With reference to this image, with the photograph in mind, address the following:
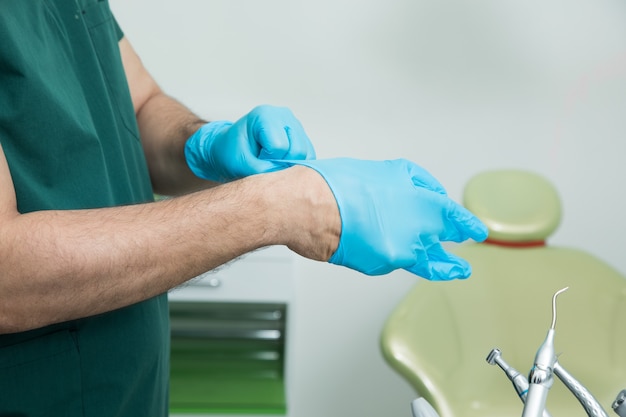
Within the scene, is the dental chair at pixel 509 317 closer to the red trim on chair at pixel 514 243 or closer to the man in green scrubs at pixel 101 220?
the red trim on chair at pixel 514 243

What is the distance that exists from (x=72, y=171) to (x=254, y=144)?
0.25m

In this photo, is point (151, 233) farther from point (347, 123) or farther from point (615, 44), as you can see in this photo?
point (615, 44)

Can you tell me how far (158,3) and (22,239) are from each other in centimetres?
157

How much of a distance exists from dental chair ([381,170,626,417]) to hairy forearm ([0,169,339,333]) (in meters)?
0.84

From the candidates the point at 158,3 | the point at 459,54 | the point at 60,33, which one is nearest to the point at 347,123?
the point at 459,54

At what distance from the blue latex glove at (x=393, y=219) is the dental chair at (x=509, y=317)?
0.70 m

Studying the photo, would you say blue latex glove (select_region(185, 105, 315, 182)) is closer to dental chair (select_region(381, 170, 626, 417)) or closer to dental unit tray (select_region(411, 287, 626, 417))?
dental unit tray (select_region(411, 287, 626, 417))

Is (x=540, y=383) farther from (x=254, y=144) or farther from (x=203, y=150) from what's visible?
(x=203, y=150)

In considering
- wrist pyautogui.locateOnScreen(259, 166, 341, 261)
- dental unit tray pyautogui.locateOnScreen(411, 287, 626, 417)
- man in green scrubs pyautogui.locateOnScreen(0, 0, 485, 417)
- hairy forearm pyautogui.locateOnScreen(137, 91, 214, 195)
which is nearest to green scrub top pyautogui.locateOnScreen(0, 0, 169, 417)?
man in green scrubs pyautogui.locateOnScreen(0, 0, 485, 417)

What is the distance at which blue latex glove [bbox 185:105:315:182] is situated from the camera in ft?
3.24

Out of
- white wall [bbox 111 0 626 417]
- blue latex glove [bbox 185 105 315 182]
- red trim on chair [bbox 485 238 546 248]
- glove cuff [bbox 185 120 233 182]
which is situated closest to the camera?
blue latex glove [bbox 185 105 315 182]

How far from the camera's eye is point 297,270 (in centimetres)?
235

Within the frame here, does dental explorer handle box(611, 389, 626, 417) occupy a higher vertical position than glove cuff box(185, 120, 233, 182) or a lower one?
lower

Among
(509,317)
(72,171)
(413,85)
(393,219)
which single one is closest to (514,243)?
(509,317)
